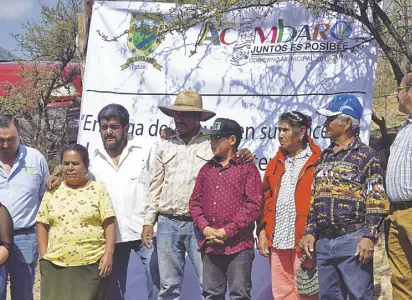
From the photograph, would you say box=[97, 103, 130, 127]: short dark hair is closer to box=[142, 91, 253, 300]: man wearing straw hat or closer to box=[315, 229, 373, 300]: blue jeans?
box=[142, 91, 253, 300]: man wearing straw hat

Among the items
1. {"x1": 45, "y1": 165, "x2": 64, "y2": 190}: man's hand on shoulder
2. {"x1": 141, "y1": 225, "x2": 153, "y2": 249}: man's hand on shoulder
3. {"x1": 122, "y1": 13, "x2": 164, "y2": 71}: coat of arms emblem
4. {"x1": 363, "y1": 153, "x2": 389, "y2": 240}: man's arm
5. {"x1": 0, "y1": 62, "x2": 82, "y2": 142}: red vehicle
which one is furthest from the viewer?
{"x1": 0, "y1": 62, "x2": 82, "y2": 142}: red vehicle

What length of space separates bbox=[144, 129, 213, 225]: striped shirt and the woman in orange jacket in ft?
1.72

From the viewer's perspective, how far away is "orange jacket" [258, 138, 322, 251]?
4.04 metres

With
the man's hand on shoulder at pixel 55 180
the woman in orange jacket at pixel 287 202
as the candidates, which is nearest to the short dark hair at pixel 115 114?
the man's hand on shoulder at pixel 55 180

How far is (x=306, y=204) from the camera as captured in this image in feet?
13.3

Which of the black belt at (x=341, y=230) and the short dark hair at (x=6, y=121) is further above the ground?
the short dark hair at (x=6, y=121)

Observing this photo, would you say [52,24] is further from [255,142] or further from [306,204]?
[306,204]

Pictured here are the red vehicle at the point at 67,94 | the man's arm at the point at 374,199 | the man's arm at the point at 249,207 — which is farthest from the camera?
the red vehicle at the point at 67,94

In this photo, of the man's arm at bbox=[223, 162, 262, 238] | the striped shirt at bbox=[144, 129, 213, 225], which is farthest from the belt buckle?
the striped shirt at bbox=[144, 129, 213, 225]

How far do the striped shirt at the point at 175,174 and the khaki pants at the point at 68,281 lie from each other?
0.56m

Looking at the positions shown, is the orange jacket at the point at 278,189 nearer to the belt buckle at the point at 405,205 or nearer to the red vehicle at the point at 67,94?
the belt buckle at the point at 405,205

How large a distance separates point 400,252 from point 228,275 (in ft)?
3.75

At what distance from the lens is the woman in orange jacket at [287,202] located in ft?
13.3

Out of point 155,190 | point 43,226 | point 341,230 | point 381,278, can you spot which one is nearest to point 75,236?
point 43,226
